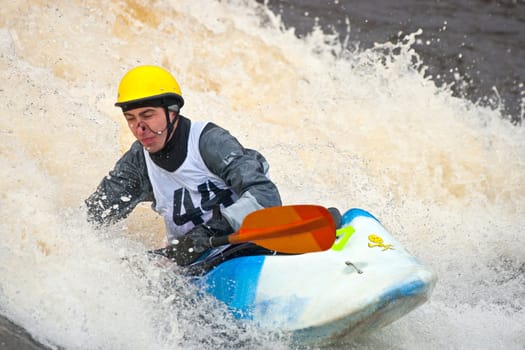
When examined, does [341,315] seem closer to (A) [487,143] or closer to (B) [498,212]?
(B) [498,212]

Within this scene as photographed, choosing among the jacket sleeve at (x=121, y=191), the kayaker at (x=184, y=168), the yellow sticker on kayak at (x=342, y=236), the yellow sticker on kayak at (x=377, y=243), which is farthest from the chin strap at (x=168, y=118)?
the yellow sticker on kayak at (x=377, y=243)

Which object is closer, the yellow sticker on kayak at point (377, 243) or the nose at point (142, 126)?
the yellow sticker on kayak at point (377, 243)

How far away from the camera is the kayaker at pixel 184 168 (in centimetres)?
354

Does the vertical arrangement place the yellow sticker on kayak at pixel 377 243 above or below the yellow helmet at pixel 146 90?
below

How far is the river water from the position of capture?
3.48 meters

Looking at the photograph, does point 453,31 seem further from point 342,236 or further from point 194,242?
point 194,242

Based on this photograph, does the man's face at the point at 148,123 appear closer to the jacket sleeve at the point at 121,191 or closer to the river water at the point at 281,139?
the jacket sleeve at the point at 121,191

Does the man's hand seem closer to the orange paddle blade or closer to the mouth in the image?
the orange paddle blade

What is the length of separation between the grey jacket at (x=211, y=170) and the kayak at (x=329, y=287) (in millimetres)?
269

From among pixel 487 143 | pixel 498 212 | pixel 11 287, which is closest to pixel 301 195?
pixel 498 212

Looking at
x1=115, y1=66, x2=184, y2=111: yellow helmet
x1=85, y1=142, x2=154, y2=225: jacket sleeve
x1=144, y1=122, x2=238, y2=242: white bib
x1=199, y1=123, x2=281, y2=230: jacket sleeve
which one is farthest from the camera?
x1=85, y1=142, x2=154, y2=225: jacket sleeve

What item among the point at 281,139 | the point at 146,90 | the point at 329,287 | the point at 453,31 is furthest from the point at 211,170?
the point at 453,31

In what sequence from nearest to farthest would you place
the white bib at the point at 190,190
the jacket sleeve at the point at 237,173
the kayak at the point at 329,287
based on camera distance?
the kayak at the point at 329,287
the jacket sleeve at the point at 237,173
the white bib at the point at 190,190

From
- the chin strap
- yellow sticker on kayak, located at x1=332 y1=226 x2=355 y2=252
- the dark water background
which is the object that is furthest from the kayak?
the dark water background
